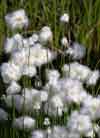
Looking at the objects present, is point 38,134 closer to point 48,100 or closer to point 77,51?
point 48,100

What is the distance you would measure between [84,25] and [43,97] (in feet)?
3.98

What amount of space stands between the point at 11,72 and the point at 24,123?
0.77ft

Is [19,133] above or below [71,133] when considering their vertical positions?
below

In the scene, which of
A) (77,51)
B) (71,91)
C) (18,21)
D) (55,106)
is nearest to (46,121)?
(55,106)

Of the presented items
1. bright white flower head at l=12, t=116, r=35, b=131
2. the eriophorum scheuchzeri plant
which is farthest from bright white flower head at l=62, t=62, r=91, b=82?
bright white flower head at l=12, t=116, r=35, b=131

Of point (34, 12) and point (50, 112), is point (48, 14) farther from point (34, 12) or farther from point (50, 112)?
point (50, 112)

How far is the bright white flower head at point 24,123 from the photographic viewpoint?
1.62 metres

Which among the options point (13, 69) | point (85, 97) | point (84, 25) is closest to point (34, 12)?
point (84, 25)

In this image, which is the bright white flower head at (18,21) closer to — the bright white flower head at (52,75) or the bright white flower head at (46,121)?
the bright white flower head at (52,75)

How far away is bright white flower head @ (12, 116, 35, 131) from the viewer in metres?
1.62

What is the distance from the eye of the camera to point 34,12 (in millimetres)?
3074

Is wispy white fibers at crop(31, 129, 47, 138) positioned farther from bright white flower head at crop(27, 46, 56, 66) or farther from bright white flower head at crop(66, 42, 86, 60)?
bright white flower head at crop(66, 42, 86, 60)

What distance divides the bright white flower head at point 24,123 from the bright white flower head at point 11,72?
182 millimetres

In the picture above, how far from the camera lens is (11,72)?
1771 mm
